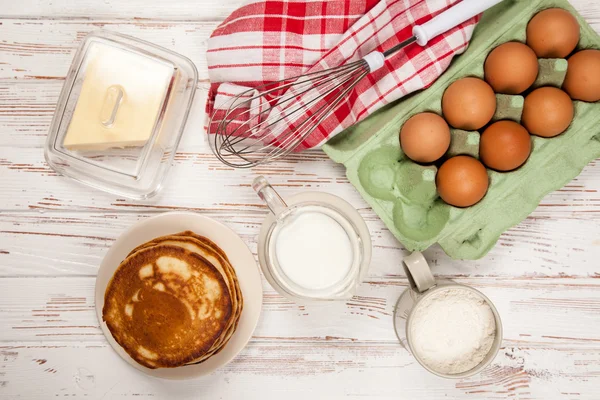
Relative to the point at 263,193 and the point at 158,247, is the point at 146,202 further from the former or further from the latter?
the point at 263,193

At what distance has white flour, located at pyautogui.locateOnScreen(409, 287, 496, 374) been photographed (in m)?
0.70

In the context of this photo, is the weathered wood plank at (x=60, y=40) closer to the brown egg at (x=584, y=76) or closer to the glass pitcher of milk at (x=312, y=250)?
the glass pitcher of milk at (x=312, y=250)

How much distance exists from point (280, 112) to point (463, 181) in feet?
0.97

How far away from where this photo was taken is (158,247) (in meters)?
0.70

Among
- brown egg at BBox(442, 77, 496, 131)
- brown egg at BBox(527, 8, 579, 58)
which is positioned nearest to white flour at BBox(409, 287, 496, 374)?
brown egg at BBox(442, 77, 496, 131)

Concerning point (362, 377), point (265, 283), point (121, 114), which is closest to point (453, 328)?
point (362, 377)

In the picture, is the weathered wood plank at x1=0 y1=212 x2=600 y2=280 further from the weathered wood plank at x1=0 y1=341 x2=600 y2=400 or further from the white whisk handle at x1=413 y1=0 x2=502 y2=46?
the white whisk handle at x1=413 y1=0 x2=502 y2=46

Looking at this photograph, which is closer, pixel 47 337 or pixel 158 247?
pixel 158 247

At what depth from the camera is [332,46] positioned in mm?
750

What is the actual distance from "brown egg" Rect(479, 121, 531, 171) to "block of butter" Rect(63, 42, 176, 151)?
504mm

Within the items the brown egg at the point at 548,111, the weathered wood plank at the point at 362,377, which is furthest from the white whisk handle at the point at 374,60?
the weathered wood plank at the point at 362,377

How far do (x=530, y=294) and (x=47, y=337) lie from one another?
2.76 ft

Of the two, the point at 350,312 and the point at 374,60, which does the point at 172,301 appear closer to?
the point at 350,312

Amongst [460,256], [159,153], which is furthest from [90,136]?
[460,256]
